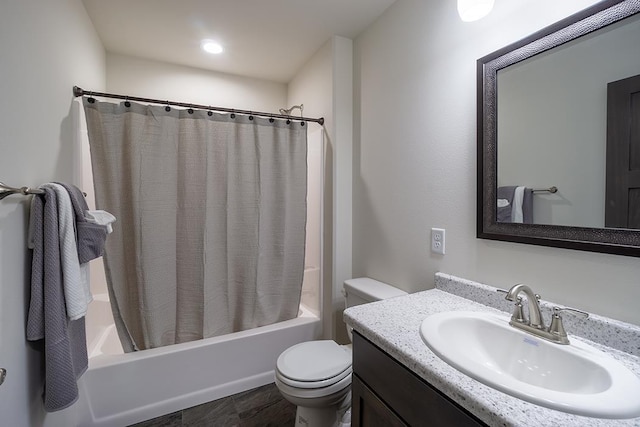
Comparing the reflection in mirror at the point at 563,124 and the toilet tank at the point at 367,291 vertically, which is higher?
the reflection in mirror at the point at 563,124

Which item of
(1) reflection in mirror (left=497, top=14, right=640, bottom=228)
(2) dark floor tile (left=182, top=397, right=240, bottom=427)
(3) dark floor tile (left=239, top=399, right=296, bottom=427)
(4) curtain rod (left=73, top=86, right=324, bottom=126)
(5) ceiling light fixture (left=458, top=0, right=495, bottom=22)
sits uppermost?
(5) ceiling light fixture (left=458, top=0, right=495, bottom=22)

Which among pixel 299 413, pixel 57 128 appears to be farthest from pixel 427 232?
pixel 57 128

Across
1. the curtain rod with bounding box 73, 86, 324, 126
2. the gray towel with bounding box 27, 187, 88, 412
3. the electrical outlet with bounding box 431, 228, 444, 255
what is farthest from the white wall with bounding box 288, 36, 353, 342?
the gray towel with bounding box 27, 187, 88, 412

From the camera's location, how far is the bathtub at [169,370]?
4.92ft

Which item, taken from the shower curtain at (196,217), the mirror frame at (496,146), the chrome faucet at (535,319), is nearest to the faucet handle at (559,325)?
the chrome faucet at (535,319)

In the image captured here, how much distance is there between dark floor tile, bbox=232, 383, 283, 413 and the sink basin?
135 cm

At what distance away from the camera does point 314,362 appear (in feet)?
4.56

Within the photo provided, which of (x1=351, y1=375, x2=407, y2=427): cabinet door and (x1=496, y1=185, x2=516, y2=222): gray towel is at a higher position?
(x1=496, y1=185, x2=516, y2=222): gray towel

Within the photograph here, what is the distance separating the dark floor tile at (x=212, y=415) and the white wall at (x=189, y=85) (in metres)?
2.37

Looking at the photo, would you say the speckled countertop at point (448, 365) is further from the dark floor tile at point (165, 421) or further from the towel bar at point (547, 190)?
the dark floor tile at point (165, 421)

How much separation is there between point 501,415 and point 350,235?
1.56 metres

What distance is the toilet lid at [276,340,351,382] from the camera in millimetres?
1296

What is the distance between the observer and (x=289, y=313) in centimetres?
209

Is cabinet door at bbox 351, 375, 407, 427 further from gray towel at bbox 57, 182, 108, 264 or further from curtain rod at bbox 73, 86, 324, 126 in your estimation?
curtain rod at bbox 73, 86, 324, 126
